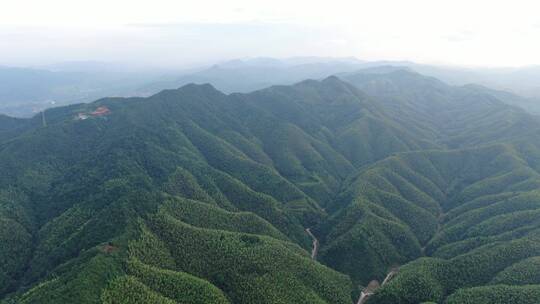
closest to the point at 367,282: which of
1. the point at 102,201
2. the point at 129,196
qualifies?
the point at 129,196

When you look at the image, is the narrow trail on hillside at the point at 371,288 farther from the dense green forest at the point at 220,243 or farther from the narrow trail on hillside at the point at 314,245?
the narrow trail on hillside at the point at 314,245

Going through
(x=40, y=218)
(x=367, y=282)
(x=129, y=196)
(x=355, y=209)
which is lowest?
(x=367, y=282)

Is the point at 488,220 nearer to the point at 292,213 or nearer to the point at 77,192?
the point at 292,213

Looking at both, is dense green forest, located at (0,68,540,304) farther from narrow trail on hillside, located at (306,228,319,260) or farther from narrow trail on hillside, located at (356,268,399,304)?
narrow trail on hillside, located at (306,228,319,260)

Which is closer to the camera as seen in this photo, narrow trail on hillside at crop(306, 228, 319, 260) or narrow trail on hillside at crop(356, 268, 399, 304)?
narrow trail on hillside at crop(356, 268, 399, 304)

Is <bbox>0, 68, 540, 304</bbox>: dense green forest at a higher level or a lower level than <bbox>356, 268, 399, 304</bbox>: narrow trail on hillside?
higher

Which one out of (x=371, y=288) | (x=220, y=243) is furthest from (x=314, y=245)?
(x=220, y=243)

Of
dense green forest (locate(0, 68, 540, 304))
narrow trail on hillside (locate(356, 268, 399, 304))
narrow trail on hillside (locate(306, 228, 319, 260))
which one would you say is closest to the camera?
dense green forest (locate(0, 68, 540, 304))

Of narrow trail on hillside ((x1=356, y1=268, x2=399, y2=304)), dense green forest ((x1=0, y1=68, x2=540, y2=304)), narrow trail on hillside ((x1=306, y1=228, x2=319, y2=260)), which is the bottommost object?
narrow trail on hillside ((x1=356, y1=268, x2=399, y2=304))

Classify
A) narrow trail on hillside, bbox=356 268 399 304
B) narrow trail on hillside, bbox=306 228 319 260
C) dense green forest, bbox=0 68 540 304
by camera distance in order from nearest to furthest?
dense green forest, bbox=0 68 540 304 → narrow trail on hillside, bbox=356 268 399 304 → narrow trail on hillside, bbox=306 228 319 260

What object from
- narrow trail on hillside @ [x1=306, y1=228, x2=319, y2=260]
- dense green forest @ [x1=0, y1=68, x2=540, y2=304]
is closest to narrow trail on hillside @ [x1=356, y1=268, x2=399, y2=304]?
dense green forest @ [x1=0, y1=68, x2=540, y2=304]

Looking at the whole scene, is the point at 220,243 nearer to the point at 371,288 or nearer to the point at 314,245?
the point at 371,288
